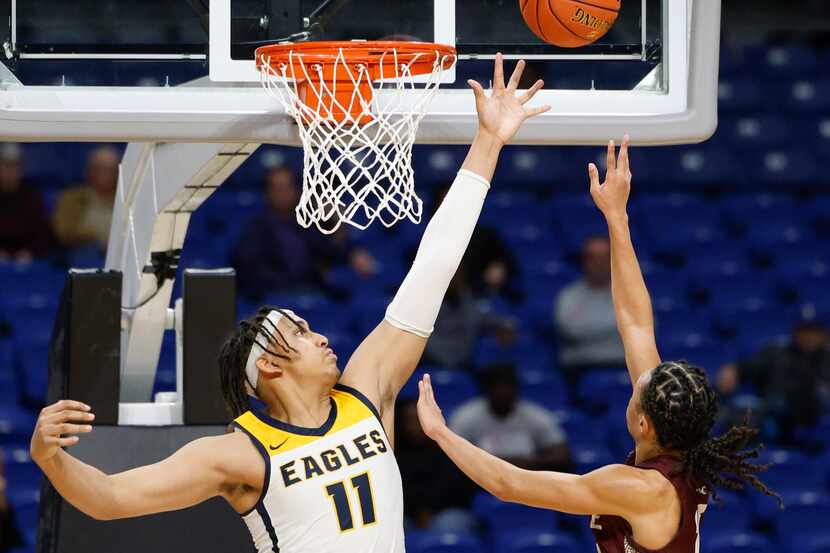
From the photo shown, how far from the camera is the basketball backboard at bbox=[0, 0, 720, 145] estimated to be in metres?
3.72

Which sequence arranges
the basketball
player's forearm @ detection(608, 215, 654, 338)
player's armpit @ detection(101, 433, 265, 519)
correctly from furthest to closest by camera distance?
player's forearm @ detection(608, 215, 654, 338), the basketball, player's armpit @ detection(101, 433, 265, 519)

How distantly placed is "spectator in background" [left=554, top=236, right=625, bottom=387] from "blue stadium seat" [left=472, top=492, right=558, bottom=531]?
122cm

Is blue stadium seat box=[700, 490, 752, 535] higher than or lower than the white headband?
lower

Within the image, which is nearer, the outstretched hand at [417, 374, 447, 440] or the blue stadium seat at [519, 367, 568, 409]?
the outstretched hand at [417, 374, 447, 440]

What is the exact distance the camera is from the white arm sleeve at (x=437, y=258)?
356cm

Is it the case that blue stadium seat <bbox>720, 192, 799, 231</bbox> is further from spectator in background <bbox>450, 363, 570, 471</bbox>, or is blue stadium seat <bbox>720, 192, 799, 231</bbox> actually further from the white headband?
the white headband

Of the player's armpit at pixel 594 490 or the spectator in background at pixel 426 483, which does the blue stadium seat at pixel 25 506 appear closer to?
the spectator in background at pixel 426 483

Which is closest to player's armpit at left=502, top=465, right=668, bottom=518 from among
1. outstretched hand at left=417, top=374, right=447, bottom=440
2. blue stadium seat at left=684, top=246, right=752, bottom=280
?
outstretched hand at left=417, top=374, right=447, bottom=440

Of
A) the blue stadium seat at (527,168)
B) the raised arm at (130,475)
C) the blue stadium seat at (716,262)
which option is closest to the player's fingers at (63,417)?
the raised arm at (130,475)

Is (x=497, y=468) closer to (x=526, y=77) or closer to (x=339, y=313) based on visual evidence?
(x=526, y=77)

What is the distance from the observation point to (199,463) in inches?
129

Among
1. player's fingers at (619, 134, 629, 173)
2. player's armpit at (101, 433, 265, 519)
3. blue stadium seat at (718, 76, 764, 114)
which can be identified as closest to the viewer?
player's armpit at (101, 433, 265, 519)

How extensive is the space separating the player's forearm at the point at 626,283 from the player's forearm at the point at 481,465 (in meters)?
0.63

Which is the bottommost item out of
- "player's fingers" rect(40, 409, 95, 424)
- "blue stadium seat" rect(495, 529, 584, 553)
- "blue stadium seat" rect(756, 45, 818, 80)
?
"blue stadium seat" rect(495, 529, 584, 553)
